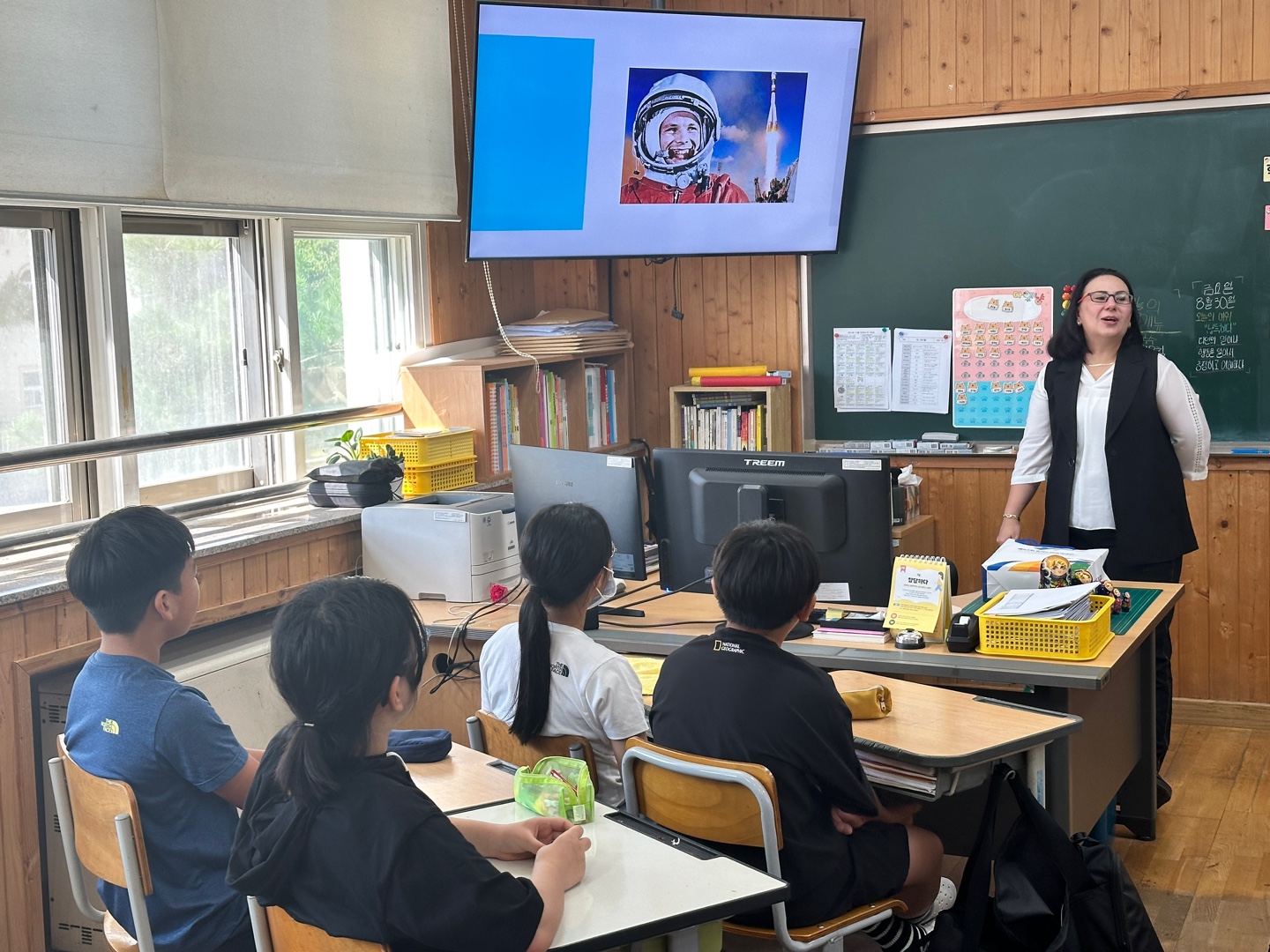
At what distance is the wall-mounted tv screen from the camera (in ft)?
14.4

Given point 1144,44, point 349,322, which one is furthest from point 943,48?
point 349,322

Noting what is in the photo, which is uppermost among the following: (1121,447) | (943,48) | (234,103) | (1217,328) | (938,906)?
(943,48)

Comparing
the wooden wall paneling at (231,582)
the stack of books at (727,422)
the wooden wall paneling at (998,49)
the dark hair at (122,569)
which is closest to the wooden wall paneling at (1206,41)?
the wooden wall paneling at (998,49)

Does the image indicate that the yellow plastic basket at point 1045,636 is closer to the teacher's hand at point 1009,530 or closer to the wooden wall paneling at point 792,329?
the teacher's hand at point 1009,530

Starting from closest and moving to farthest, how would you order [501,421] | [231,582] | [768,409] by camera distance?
[231,582], [501,421], [768,409]

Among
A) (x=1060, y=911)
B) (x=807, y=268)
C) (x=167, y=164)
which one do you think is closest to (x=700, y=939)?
(x=1060, y=911)

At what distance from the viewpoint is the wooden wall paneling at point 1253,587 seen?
14.9ft

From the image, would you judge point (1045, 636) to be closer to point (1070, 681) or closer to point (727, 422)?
point (1070, 681)

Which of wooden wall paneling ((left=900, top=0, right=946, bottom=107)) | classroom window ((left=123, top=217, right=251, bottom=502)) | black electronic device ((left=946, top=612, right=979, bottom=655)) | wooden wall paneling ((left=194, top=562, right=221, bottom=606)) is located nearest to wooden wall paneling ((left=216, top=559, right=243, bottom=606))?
wooden wall paneling ((left=194, top=562, right=221, bottom=606))

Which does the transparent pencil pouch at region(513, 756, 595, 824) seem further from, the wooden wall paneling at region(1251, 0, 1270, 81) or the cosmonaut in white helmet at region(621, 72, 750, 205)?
the wooden wall paneling at region(1251, 0, 1270, 81)

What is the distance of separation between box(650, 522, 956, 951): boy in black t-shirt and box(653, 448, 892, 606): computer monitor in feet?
1.88

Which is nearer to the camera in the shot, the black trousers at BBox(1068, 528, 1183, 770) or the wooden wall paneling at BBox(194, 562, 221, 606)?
the wooden wall paneling at BBox(194, 562, 221, 606)

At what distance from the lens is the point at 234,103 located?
3480 mm

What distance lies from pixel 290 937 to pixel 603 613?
177 cm
